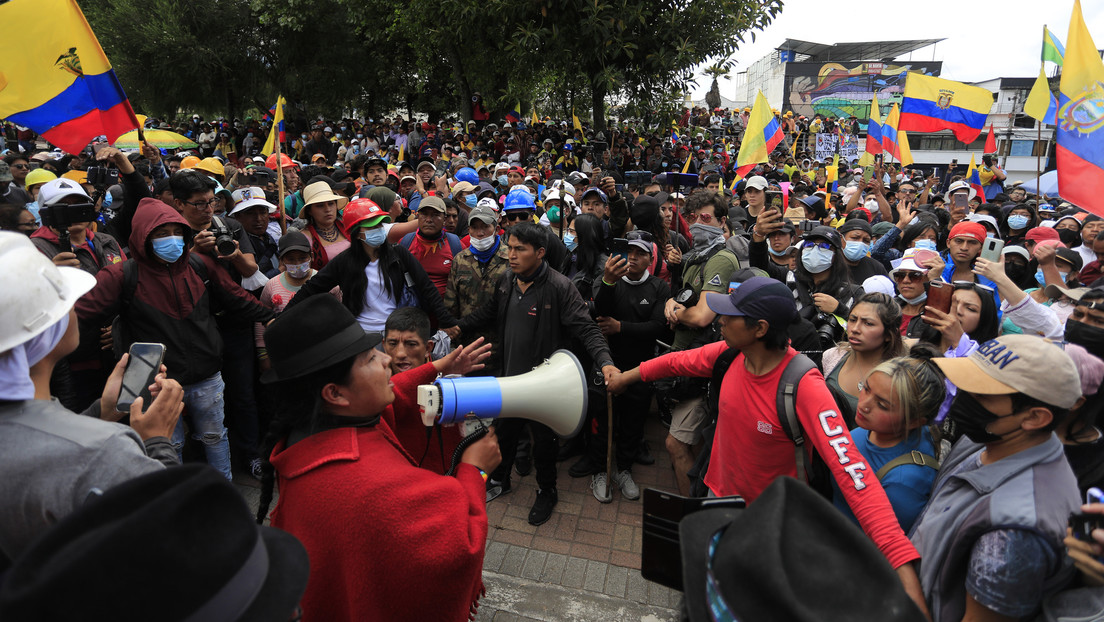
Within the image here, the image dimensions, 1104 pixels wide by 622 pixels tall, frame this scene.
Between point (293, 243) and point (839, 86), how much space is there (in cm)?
5722

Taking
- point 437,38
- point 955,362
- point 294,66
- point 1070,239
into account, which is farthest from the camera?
point 294,66

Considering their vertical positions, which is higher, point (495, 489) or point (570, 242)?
point (570, 242)

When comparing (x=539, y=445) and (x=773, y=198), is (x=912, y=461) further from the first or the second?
(x=773, y=198)

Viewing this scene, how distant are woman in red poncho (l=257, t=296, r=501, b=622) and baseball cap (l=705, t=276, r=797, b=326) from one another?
4.43 feet

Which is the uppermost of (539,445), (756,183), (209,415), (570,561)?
(756,183)

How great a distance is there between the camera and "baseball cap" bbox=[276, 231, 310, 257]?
4.40 metres

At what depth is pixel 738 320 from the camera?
2.67 meters

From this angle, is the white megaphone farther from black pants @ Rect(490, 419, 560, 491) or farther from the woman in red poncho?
black pants @ Rect(490, 419, 560, 491)

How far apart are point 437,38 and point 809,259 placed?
1329 cm

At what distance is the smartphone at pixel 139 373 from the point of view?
1931 millimetres

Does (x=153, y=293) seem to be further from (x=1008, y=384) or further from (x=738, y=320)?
(x=1008, y=384)

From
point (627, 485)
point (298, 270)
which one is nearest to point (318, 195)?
point (298, 270)

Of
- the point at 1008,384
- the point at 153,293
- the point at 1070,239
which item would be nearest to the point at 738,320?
the point at 1008,384

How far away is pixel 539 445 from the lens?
4184 mm
